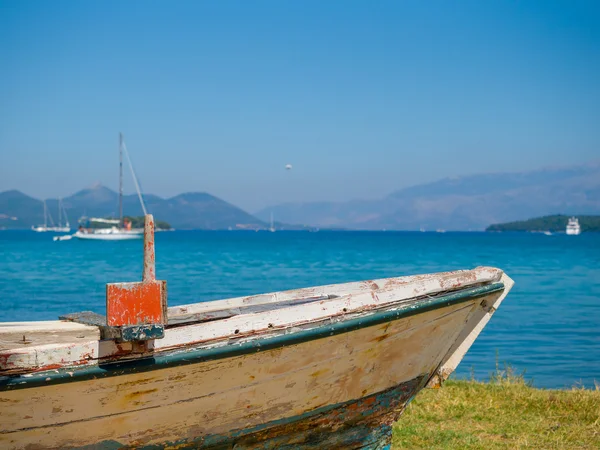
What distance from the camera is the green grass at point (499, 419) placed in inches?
272

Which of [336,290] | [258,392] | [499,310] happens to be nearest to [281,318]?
[258,392]

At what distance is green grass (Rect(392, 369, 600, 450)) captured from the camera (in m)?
6.90

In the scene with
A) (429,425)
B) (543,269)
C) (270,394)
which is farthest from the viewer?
(543,269)

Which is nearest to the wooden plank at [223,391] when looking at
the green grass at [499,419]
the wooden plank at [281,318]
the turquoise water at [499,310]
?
the wooden plank at [281,318]

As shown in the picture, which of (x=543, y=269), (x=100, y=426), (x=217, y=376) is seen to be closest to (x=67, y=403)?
(x=100, y=426)

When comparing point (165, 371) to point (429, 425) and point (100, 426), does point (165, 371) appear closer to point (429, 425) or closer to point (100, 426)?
point (100, 426)

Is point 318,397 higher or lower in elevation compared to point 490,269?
lower

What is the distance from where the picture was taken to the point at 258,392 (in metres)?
4.82

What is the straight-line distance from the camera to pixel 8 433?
412 centimetres

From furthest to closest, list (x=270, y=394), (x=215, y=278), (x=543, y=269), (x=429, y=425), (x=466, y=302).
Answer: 1. (x=543, y=269)
2. (x=215, y=278)
3. (x=429, y=425)
4. (x=466, y=302)
5. (x=270, y=394)

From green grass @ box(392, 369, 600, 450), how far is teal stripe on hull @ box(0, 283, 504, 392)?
79.8 inches

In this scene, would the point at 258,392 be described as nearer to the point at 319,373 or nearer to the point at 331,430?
the point at 319,373

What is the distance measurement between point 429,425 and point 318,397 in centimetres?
287

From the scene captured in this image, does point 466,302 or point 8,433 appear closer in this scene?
point 8,433
